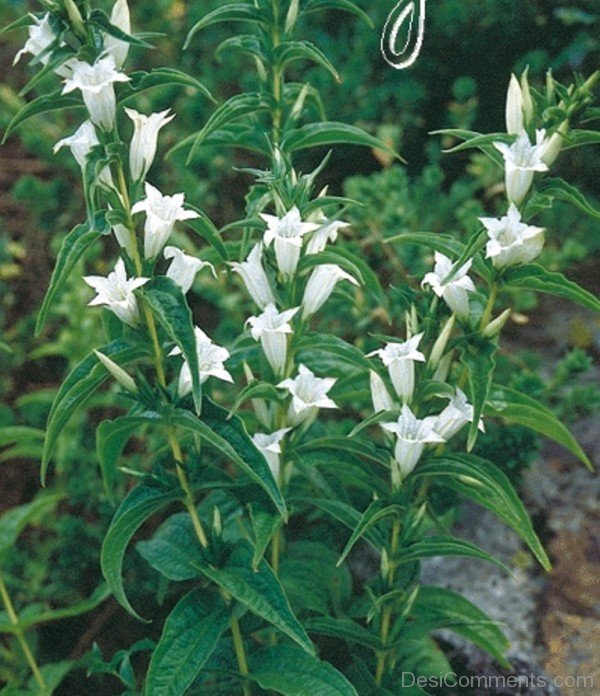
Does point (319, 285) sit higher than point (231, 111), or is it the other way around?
point (231, 111)

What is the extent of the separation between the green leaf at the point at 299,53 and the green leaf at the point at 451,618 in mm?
1372

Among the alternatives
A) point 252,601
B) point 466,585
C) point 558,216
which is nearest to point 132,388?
point 252,601

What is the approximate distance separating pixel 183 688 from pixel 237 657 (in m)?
0.39

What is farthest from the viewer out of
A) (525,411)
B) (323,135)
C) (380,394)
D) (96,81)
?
(323,135)

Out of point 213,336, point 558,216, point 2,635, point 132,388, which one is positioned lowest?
point 2,635

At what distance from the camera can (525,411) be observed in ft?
7.70

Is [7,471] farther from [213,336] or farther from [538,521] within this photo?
[538,521]

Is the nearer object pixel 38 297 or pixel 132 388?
pixel 132 388

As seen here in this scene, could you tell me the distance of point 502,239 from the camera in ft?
6.73

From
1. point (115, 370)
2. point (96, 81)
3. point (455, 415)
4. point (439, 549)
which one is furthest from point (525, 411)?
point (96, 81)

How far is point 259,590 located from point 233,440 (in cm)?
35

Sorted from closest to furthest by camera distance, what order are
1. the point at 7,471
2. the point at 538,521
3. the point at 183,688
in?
1. the point at 183,688
2. the point at 538,521
3. the point at 7,471

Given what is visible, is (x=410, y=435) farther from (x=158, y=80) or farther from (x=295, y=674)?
(x=158, y=80)

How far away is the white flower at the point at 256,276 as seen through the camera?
7.22 ft
